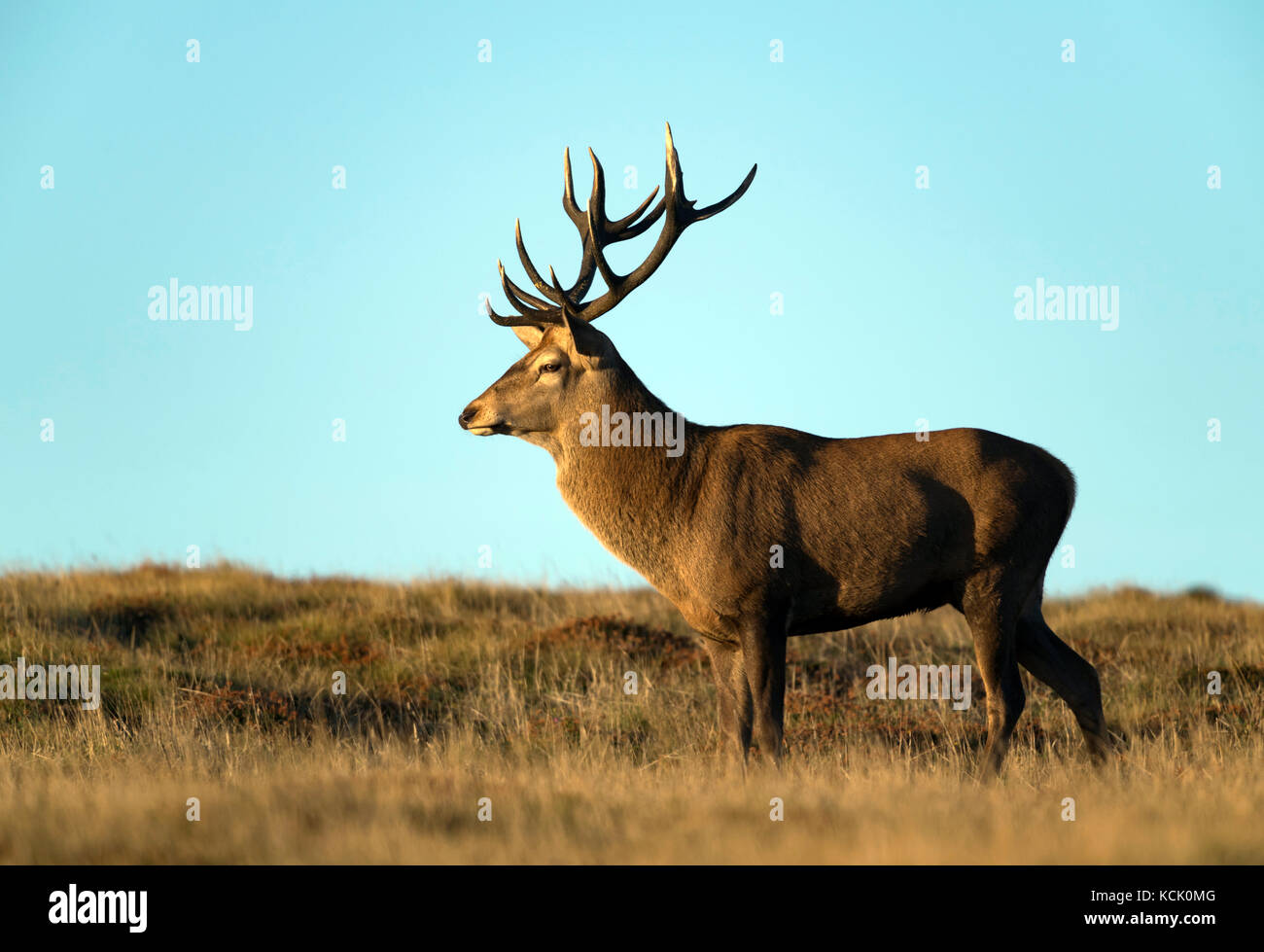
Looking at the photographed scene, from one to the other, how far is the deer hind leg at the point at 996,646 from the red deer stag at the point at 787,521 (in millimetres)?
12

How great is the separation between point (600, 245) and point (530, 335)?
0.89 meters

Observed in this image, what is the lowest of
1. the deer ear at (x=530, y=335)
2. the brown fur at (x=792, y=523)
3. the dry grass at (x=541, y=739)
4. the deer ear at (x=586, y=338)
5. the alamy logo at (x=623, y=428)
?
the dry grass at (x=541, y=739)

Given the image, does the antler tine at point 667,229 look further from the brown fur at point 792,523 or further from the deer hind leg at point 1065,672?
the deer hind leg at point 1065,672

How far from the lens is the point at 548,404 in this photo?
9.59 m

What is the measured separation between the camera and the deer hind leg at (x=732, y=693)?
9039mm

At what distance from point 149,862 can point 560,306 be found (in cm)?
530

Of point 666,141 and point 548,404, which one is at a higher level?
point 666,141

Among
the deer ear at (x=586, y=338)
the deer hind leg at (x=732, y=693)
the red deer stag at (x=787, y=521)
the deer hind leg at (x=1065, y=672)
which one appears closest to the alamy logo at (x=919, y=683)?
the deer hind leg at (x=1065, y=672)

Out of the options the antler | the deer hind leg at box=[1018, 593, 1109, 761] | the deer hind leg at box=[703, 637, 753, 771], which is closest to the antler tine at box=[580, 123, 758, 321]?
the antler

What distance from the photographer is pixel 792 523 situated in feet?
29.6
